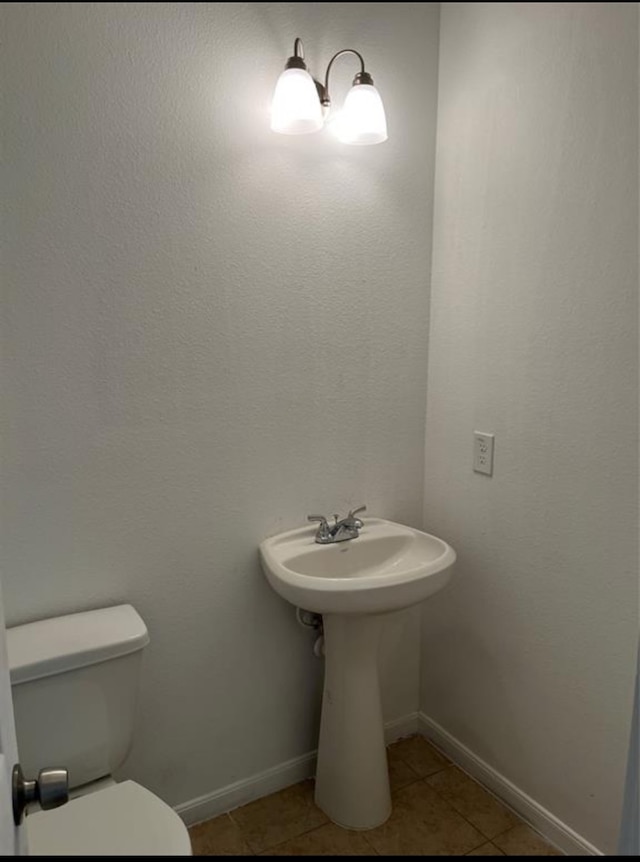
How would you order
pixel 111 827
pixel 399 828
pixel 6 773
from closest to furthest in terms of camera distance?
1. pixel 6 773
2. pixel 111 827
3. pixel 399 828

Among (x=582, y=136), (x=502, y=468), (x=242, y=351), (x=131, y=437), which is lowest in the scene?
(x=502, y=468)

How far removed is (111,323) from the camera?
1.27 m

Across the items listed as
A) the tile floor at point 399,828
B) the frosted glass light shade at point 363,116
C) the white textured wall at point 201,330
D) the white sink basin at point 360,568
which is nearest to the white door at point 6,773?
the white textured wall at point 201,330

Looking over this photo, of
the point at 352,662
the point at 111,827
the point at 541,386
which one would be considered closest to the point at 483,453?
the point at 541,386

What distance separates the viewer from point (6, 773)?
609 mm

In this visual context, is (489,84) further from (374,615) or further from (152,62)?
(374,615)

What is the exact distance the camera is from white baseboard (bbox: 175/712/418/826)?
1.51 m

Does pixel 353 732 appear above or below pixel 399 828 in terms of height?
above

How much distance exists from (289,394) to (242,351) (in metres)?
0.16

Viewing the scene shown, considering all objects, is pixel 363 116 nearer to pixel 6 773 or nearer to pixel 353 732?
pixel 6 773

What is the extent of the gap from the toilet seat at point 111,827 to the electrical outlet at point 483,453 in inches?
40.6

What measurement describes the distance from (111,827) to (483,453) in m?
1.13

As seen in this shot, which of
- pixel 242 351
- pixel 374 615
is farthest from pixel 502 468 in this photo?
pixel 242 351

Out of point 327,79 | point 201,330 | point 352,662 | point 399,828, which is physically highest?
point 327,79
